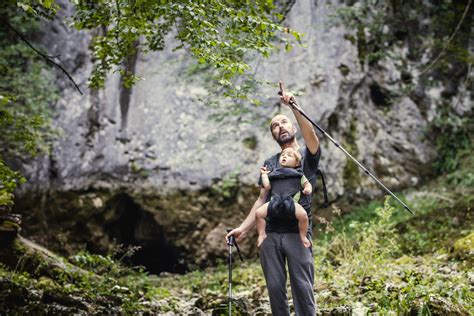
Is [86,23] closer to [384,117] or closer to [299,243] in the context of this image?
[299,243]

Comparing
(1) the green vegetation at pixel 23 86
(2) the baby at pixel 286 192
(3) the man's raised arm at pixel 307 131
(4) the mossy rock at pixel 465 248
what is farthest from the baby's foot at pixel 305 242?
(1) the green vegetation at pixel 23 86

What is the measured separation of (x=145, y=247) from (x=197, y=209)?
1.41 metres

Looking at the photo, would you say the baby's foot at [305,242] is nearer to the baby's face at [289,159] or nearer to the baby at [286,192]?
the baby at [286,192]

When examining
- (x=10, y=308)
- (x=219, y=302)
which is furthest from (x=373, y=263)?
(x=10, y=308)

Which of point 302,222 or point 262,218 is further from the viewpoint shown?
point 262,218

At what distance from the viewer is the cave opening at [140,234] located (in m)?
9.95

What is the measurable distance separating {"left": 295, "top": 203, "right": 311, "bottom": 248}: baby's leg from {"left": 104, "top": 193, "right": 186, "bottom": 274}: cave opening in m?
6.79

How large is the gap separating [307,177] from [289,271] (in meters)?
0.73

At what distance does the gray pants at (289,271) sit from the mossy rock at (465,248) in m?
3.28

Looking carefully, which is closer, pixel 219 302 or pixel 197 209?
pixel 219 302

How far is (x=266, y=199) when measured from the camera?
147 inches

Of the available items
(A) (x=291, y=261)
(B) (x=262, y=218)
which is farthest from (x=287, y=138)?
(A) (x=291, y=261)

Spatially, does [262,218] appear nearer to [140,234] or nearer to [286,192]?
[286,192]

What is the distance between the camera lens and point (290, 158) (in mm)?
3604
